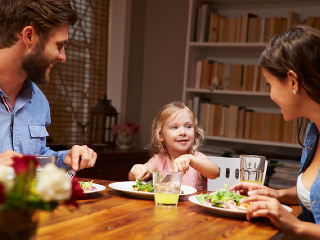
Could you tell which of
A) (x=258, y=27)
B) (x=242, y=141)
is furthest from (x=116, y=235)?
(x=258, y=27)

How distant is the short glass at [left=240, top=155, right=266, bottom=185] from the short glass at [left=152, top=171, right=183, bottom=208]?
0.28 meters

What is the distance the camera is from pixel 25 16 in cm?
193

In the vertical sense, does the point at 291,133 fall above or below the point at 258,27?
below

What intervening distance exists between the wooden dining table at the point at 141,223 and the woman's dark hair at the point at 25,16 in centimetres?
92

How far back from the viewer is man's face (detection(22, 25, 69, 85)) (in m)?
1.99

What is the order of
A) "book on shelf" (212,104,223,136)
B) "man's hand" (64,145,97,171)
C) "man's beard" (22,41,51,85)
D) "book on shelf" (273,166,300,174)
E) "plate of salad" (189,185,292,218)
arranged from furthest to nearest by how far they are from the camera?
"book on shelf" (212,104,223,136)
"book on shelf" (273,166,300,174)
"man's beard" (22,41,51,85)
"man's hand" (64,145,97,171)
"plate of salad" (189,185,292,218)

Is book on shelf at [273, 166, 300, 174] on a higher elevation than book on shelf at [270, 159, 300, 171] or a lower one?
lower

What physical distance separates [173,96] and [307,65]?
279 centimetres

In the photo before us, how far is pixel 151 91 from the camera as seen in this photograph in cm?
434

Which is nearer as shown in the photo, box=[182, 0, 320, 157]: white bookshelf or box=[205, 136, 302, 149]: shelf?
box=[205, 136, 302, 149]: shelf

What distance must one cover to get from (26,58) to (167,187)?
1.01 metres

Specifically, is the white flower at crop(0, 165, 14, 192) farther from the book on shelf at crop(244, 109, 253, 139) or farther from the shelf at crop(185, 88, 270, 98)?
the book on shelf at crop(244, 109, 253, 139)

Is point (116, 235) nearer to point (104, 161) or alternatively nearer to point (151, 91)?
point (104, 161)

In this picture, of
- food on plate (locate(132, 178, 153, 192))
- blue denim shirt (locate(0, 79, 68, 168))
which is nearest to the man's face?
blue denim shirt (locate(0, 79, 68, 168))
